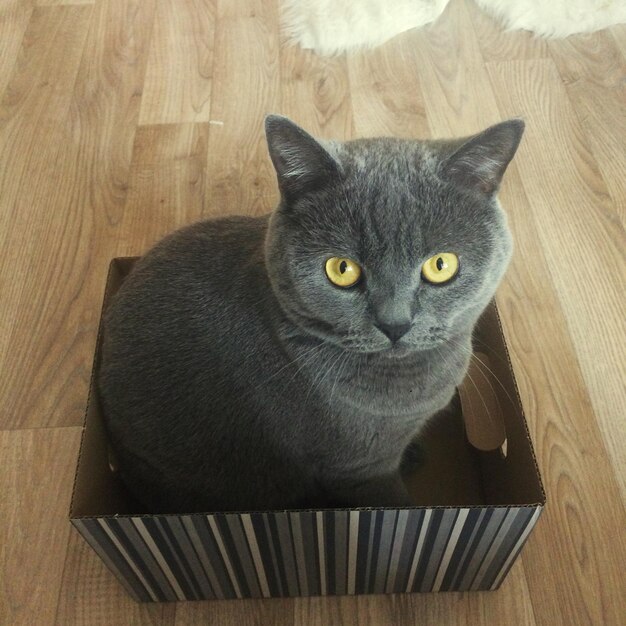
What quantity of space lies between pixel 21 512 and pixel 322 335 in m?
0.69

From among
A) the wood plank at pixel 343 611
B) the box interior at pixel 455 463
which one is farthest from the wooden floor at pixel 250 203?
the box interior at pixel 455 463

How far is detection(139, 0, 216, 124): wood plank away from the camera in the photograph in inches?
64.3

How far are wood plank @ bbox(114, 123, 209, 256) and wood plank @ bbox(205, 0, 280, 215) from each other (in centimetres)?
3

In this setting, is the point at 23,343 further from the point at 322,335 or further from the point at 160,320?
the point at 322,335

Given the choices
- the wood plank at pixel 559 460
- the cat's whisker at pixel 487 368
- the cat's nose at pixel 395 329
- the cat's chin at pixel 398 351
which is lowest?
the wood plank at pixel 559 460

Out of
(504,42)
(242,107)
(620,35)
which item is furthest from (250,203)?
(620,35)

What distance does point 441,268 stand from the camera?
708 millimetres

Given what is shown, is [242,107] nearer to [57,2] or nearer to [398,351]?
[57,2]

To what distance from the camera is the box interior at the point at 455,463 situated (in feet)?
2.70

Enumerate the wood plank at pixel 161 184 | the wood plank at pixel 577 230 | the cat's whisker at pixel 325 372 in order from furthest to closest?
1. the wood plank at pixel 161 184
2. the wood plank at pixel 577 230
3. the cat's whisker at pixel 325 372

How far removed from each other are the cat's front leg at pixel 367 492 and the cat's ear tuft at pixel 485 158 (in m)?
0.45

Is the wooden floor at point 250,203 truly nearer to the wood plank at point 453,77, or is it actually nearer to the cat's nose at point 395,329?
the wood plank at point 453,77

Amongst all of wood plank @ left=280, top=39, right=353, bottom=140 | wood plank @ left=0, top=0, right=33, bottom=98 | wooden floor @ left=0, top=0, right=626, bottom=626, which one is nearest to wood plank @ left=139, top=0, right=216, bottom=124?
wooden floor @ left=0, top=0, right=626, bottom=626

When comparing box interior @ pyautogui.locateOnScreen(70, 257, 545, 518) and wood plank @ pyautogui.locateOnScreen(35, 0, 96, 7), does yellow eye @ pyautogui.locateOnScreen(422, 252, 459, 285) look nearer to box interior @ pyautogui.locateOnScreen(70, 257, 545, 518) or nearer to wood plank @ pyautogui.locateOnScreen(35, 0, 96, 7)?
box interior @ pyautogui.locateOnScreen(70, 257, 545, 518)
